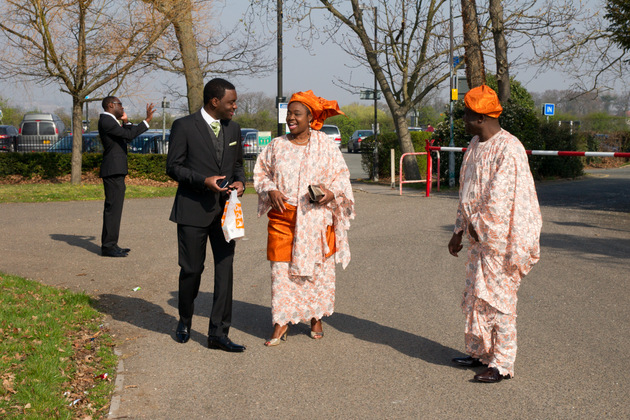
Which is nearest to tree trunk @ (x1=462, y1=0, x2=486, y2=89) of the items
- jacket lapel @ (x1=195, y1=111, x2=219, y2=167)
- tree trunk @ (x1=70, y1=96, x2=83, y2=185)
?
tree trunk @ (x1=70, y1=96, x2=83, y2=185)

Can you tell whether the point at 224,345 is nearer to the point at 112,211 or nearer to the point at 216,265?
the point at 216,265

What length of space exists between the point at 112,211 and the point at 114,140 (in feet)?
3.11

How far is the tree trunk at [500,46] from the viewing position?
2155 centimetres

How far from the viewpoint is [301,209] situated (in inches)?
235

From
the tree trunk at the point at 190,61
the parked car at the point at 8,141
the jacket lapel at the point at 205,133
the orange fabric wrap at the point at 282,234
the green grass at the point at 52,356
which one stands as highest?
the tree trunk at the point at 190,61

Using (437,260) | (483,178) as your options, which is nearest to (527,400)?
(483,178)

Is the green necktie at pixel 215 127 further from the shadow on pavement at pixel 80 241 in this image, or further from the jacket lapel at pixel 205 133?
the shadow on pavement at pixel 80 241

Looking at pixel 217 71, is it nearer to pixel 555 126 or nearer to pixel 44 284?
pixel 555 126

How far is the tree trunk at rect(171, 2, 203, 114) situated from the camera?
73.3ft

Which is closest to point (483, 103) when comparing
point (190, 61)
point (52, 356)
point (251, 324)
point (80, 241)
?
point (251, 324)

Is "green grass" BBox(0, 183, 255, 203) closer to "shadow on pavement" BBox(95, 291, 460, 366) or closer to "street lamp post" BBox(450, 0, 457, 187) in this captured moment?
"street lamp post" BBox(450, 0, 457, 187)

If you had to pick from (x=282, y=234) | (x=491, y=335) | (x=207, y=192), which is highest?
(x=207, y=192)

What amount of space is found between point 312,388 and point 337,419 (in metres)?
0.56

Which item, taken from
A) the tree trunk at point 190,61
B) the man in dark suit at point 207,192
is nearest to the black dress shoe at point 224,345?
the man in dark suit at point 207,192
